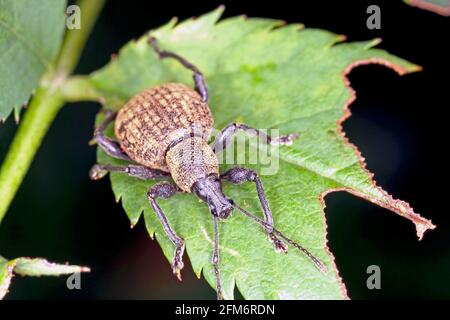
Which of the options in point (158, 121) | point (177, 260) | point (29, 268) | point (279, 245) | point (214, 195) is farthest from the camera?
point (158, 121)

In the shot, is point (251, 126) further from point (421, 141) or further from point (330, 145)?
point (421, 141)

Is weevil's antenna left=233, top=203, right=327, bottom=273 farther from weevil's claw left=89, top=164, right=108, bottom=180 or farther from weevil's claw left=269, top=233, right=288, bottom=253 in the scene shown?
weevil's claw left=89, top=164, right=108, bottom=180

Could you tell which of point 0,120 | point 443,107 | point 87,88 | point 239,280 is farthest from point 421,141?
point 0,120

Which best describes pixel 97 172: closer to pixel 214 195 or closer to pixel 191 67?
pixel 214 195

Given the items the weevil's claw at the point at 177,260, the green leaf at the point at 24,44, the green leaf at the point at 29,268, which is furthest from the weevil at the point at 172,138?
the green leaf at the point at 29,268

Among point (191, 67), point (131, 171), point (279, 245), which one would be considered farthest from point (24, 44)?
point (279, 245)

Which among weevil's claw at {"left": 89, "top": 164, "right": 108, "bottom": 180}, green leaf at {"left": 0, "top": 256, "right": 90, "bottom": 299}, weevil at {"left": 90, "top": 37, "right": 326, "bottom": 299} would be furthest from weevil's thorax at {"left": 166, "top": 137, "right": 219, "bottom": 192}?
green leaf at {"left": 0, "top": 256, "right": 90, "bottom": 299}
